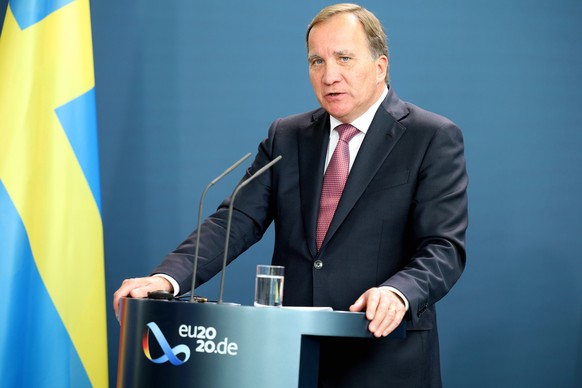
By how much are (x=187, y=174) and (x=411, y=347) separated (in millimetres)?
1645

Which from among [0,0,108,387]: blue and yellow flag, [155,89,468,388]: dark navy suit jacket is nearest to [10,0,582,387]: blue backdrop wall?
[0,0,108,387]: blue and yellow flag

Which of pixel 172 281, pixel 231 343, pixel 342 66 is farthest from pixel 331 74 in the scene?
pixel 231 343

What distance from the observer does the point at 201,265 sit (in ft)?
7.29

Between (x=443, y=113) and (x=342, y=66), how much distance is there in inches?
51.5

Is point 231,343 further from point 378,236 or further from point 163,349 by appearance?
point 378,236

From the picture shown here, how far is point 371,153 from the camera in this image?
2279 mm

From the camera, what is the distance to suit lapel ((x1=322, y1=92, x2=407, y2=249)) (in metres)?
2.21

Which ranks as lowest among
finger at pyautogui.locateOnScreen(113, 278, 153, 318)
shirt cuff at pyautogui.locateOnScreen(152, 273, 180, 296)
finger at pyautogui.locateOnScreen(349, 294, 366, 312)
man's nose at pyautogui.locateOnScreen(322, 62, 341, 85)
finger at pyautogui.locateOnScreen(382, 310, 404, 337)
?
finger at pyautogui.locateOnScreen(382, 310, 404, 337)

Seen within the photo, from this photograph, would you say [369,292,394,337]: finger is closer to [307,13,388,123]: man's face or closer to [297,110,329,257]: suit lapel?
[297,110,329,257]: suit lapel

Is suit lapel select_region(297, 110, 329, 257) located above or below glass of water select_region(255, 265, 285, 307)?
above

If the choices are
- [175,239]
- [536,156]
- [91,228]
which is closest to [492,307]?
[536,156]

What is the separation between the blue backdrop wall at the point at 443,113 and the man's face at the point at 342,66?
47.5 inches

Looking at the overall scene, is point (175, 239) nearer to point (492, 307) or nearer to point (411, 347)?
point (492, 307)

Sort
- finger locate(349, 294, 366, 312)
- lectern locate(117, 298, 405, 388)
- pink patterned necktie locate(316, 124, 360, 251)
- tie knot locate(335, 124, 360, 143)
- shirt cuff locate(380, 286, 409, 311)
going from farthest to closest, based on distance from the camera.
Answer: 1. tie knot locate(335, 124, 360, 143)
2. pink patterned necktie locate(316, 124, 360, 251)
3. shirt cuff locate(380, 286, 409, 311)
4. finger locate(349, 294, 366, 312)
5. lectern locate(117, 298, 405, 388)
